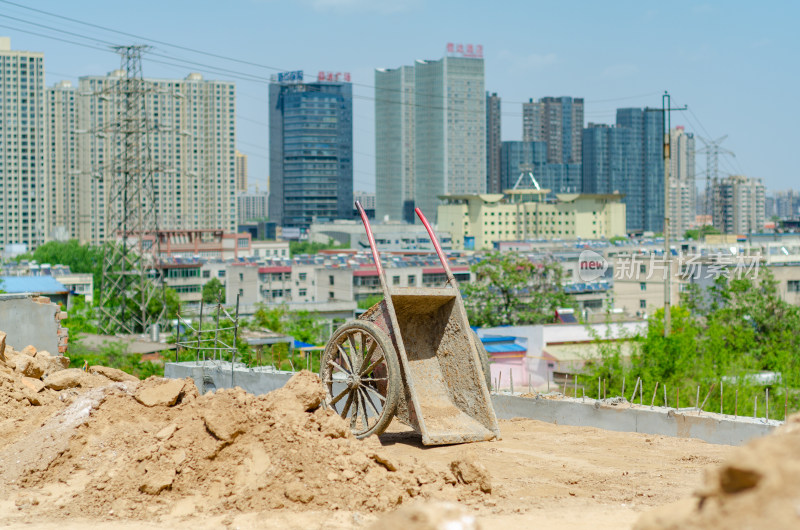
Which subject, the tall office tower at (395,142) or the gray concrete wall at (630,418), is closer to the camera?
the gray concrete wall at (630,418)

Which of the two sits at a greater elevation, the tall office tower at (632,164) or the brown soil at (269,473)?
the tall office tower at (632,164)

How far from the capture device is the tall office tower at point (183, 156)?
120 m

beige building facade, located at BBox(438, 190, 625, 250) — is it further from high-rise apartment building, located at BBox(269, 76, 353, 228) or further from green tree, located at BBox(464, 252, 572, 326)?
green tree, located at BBox(464, 252, 572, 326)

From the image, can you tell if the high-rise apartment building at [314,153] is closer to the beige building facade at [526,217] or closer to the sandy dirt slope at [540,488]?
the beige building facade at [526,217]

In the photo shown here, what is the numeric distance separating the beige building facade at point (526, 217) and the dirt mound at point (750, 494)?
454ft

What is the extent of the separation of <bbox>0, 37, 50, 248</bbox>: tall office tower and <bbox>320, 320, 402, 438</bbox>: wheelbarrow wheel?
108m

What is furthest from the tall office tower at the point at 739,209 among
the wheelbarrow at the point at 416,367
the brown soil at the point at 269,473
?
the brown soil at the point at 269,473

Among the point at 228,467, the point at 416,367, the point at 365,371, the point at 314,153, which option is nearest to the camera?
the point at 228,467

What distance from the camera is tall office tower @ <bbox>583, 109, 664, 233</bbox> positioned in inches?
7618

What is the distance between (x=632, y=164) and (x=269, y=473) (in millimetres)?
192181

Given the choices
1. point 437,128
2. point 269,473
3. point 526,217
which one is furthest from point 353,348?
point 437,128

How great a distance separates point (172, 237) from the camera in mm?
100438

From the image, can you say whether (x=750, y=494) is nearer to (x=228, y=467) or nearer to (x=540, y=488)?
(x=540, y=488)

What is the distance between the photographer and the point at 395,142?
18062 cm
